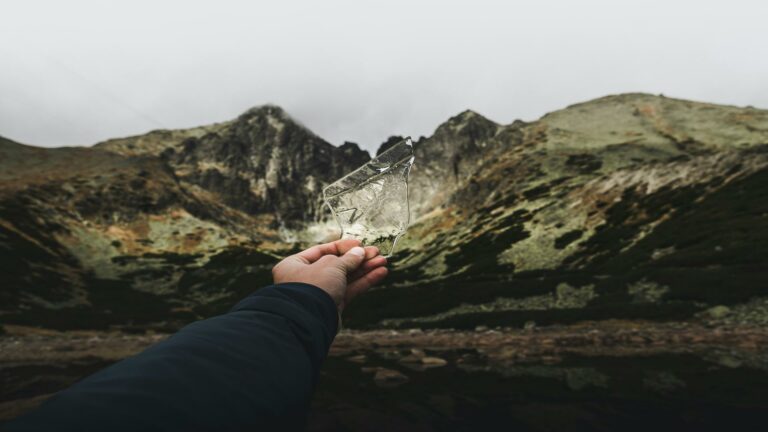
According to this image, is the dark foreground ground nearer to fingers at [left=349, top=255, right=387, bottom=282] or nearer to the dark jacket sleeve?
fingers at [left=349, top=255, right=387, bottom=282]

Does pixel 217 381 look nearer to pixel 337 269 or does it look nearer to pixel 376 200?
pixel 337 269

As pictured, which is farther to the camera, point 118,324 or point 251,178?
point 251,178

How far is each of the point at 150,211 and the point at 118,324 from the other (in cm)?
7946

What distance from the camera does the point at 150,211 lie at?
10919cm

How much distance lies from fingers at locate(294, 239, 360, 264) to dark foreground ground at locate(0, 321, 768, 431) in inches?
202

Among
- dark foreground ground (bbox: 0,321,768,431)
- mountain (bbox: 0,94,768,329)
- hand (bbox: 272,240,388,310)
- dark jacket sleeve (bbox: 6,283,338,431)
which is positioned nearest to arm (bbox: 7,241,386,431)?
dark jacket sleeve (bbox: 6,283,338,431)

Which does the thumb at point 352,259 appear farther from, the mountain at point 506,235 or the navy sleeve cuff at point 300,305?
the mountain at point 506,235

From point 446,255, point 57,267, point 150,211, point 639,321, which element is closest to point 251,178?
point 150,211

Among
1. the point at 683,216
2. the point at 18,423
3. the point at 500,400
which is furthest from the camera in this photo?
the point at 683,216

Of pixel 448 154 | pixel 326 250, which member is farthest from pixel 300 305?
pixel 448 154

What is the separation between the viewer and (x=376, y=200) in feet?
13.9

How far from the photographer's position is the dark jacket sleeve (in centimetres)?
113

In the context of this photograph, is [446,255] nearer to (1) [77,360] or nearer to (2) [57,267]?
(1) [77,360]

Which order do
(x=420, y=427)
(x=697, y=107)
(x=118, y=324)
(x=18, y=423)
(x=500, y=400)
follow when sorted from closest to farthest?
(x=18, y=423) < (x=420, y=427) < (x=500, y=400) < (x=118, y=324) < (x=697, y=107)
